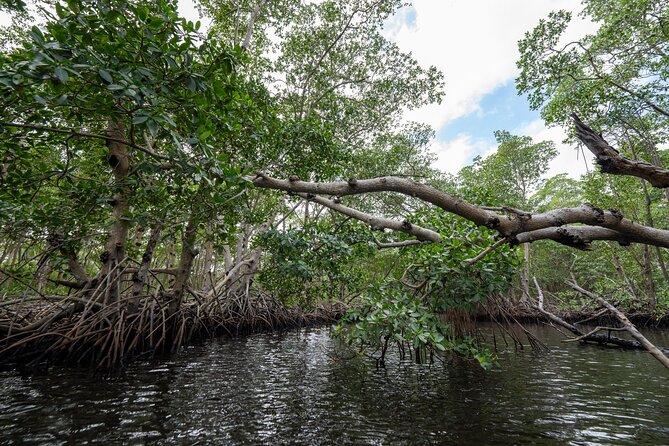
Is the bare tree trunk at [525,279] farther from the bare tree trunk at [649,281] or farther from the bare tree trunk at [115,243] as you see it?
the bare tree trunk at [115,243]

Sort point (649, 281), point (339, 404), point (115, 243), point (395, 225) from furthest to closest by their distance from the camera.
→ 1. point (649, 281)
2. point (115, 243)
3. point (395, 225)
4. point (339, 404)

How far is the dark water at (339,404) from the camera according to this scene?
241 cm

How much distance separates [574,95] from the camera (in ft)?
25.2

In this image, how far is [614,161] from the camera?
2.86 metres

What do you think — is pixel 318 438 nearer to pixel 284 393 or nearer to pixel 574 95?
pixel 284 393

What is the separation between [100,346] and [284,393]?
3.51 meters

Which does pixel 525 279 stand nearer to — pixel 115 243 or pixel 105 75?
pixel 115 243

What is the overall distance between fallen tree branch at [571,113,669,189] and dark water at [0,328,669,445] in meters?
2.25

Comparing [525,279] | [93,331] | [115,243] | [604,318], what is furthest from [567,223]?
[604,318]

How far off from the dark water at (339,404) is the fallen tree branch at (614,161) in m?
2.25

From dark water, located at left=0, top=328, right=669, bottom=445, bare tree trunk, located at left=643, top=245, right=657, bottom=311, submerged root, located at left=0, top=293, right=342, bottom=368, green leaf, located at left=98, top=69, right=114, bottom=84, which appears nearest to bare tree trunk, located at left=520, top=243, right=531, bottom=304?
bare tree trunk, located at left=643, top=245, right=657, bottom=311

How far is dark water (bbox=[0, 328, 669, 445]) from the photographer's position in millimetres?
2406

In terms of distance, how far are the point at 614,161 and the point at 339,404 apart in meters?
3.68

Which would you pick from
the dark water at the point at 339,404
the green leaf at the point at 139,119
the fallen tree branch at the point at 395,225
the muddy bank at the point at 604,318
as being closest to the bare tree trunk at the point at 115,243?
the dark water at the point at 339,404
